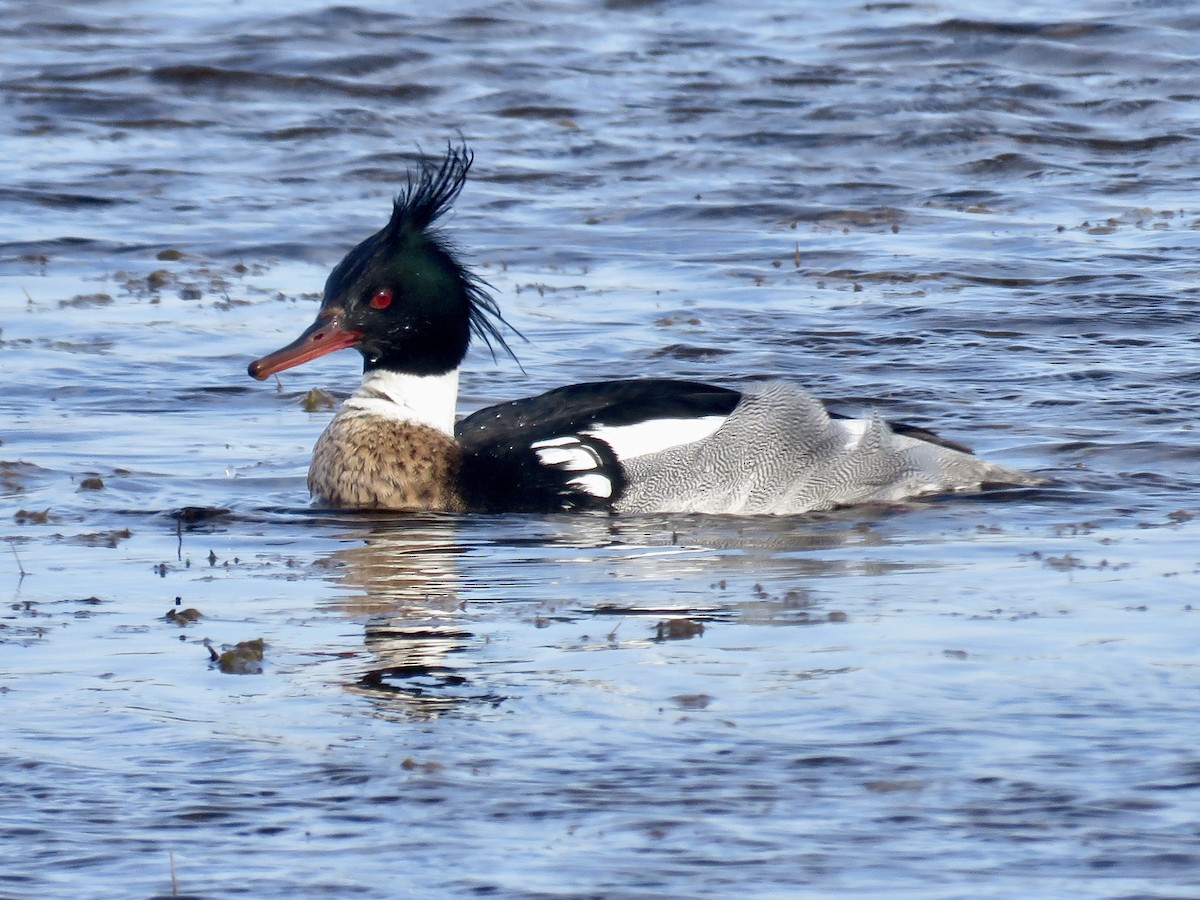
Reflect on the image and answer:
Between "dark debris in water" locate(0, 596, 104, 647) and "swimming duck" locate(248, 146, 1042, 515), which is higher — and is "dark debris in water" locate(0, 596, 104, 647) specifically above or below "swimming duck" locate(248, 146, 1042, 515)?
below

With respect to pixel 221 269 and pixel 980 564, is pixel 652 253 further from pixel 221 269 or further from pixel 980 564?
pixel 980 564

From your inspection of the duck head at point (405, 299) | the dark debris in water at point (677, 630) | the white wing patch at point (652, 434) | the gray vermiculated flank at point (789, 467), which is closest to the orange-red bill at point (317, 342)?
the duck head at point (405, 299)

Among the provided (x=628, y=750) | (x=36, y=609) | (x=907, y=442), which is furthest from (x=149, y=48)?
(x=628, y=750)

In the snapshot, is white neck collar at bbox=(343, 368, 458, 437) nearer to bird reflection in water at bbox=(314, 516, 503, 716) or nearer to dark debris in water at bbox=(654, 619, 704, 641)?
bird reflection in water at bbox=(314, 516, 503, 716)

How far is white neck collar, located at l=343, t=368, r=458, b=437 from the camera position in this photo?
1037cm

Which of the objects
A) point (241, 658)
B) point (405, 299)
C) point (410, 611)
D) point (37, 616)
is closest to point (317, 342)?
point (405, 299)

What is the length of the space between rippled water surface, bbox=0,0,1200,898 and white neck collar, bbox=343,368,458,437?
2.33 feet

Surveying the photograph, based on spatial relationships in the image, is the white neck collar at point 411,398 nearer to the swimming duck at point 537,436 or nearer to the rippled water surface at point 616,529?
the swimming duck at point 537,436

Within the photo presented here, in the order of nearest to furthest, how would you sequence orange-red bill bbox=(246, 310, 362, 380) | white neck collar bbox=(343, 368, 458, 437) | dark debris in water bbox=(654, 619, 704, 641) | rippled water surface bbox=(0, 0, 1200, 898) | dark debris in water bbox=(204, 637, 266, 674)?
rippled water surface bbox=(0, 0, 1200, 898) → dark debris in water bbox=(204, 637, 266, 674) → dark debris in water bbox=(654, 619, 704, 641) → orange-red bill bbox=(246, 310, 362, 380) → white neck collar bbox=(343, 368, 458, 437)

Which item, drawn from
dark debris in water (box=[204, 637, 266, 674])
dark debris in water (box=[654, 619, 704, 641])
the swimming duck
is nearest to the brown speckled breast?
the swimming duck

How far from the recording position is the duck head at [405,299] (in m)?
10.3

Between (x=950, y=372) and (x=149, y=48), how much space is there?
13.9 m

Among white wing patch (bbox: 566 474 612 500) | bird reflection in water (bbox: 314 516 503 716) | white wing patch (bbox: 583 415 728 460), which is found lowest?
bird reflection in water (bbox: 314 516 503 716)

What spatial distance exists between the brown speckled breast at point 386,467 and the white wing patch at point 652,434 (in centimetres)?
72
